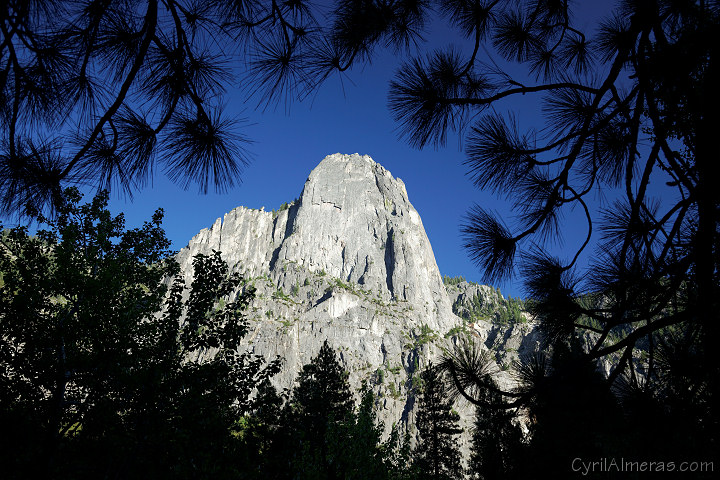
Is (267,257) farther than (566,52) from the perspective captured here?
Yes

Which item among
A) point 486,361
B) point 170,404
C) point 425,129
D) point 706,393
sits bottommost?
point 170,404

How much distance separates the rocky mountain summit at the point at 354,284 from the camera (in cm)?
8962

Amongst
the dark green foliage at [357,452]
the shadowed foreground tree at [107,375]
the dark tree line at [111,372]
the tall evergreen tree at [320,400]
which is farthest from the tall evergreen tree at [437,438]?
the shadowed foreground tree at [107,375]

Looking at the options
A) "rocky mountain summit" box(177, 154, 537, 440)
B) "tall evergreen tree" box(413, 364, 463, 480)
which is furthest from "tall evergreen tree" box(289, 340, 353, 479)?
"rocky mountain summit" box(177, 154, 537, 440)

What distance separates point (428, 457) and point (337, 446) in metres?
14.4

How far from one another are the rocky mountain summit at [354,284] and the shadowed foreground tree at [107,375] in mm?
77750

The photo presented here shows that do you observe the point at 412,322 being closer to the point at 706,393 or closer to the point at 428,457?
the point at 428,457

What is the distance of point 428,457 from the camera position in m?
20.2

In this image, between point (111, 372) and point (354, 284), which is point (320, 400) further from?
point (354, 284)

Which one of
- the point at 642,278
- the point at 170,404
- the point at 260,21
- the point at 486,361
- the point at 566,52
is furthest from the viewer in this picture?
the point at 170,404

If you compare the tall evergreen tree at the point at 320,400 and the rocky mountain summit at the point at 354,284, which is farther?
the rocky mountain summit at the point at 354,284

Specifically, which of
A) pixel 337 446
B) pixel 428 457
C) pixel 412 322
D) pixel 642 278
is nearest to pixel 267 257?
pixel 412 322

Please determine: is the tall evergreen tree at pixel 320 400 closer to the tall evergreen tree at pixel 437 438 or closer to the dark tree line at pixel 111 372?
the tall evergreen tree at pixel 437 438

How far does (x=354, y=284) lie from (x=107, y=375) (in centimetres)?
10647
